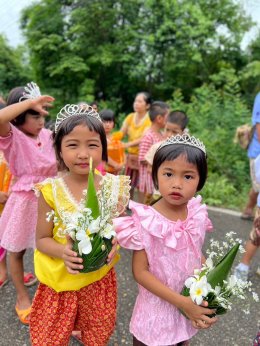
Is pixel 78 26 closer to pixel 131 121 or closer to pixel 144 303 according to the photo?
pixel 131 121

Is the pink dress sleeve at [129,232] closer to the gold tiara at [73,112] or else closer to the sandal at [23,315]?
the gold tiara at [73,112]

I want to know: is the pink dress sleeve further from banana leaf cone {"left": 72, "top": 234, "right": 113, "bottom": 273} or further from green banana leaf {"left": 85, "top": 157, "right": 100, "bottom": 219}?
green banana leaf {"left": 85, "top": 157, "right": 100, "bottom": 219}

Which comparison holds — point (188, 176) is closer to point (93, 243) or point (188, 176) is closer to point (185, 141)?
point (185, 141)

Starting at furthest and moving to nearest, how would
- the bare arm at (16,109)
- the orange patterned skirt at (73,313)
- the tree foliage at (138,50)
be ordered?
the tree foliage at (138,50)
the bare arm at (16,109)
the orange patterned skirt at (73,313)

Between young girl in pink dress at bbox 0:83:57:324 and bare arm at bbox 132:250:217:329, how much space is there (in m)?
1.13

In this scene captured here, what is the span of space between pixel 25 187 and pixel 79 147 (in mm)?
913

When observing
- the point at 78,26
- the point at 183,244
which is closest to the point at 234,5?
the point at 78,26

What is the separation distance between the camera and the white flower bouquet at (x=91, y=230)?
136cm

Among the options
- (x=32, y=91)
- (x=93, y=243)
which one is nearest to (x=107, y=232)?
(x=93, y=243)

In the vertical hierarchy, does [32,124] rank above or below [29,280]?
above

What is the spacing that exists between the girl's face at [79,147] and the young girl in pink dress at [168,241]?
0.30 meters

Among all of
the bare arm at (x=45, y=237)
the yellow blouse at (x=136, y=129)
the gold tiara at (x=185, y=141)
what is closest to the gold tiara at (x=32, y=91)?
the bare arm at (x=45, y=237)

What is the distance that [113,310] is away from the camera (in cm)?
189

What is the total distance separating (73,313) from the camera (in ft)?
5.92
